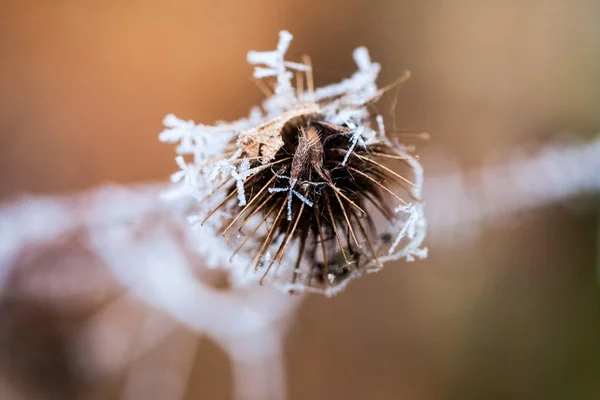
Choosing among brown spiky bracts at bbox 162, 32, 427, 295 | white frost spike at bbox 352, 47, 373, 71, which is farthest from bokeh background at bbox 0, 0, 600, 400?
brown spiky bracts at bbox 162, 32, 427, 295

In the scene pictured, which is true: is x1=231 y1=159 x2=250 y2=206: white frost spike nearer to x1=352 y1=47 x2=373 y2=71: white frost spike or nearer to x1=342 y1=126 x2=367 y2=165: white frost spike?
x1=342 y1=126 x2=367 y2=165: white frost spike

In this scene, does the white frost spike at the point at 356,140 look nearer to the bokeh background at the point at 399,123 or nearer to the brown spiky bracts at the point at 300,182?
the brown spiky bracts at the point at 300,182

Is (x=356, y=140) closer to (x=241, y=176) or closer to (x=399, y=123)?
(x=241, y=176)

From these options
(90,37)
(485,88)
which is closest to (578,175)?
(485,88)

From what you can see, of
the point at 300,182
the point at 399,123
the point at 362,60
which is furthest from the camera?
the point at 399,123

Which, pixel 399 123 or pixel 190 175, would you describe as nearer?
pixel 190 175

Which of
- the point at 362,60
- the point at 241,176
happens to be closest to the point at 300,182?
the point at 241,176

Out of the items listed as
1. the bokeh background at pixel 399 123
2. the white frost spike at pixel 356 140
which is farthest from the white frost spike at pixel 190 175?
the bokeh background at pixel 399 123
